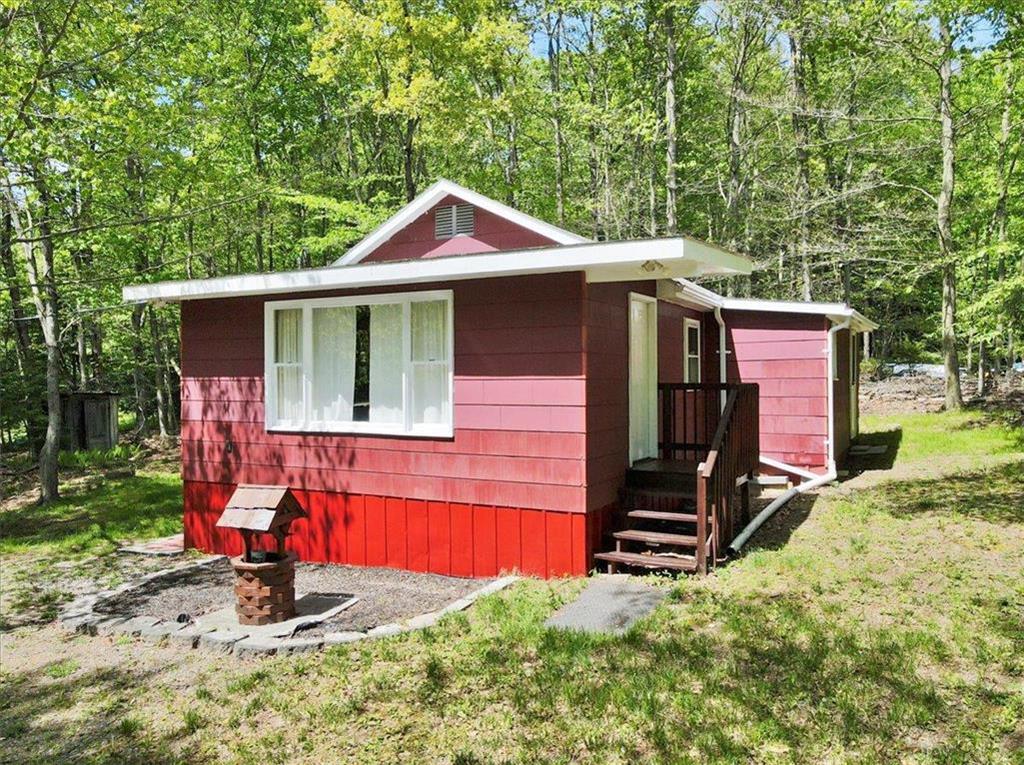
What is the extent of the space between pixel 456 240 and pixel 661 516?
3.94 m

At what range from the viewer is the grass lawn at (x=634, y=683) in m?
3.47

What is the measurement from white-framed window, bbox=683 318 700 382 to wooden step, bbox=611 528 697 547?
3601 millimetres

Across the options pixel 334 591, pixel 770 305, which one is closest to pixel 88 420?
pixel 334 591

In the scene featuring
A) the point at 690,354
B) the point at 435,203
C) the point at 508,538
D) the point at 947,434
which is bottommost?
the point at 508,538

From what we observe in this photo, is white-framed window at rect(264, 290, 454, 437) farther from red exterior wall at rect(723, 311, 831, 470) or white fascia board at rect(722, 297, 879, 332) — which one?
red exterior wall at rect(723, 311, 831, 470)

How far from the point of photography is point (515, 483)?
258 inches

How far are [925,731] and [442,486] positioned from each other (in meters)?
4.48

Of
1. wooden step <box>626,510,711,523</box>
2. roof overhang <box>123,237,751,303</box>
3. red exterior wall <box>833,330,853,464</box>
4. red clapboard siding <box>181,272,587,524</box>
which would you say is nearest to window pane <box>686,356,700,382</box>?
red exterior wall <box>833,330,853,464</box>

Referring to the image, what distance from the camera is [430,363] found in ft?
23.0

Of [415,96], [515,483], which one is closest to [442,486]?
[515,483]

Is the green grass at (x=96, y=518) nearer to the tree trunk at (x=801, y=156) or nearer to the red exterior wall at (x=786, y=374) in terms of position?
the red exterior wall at (x=786, y=374)

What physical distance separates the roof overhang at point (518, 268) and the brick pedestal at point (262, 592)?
2.78 metres

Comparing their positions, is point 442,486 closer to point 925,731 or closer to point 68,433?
point 925,731

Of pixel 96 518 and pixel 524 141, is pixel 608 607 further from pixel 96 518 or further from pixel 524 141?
pixel 524 141
